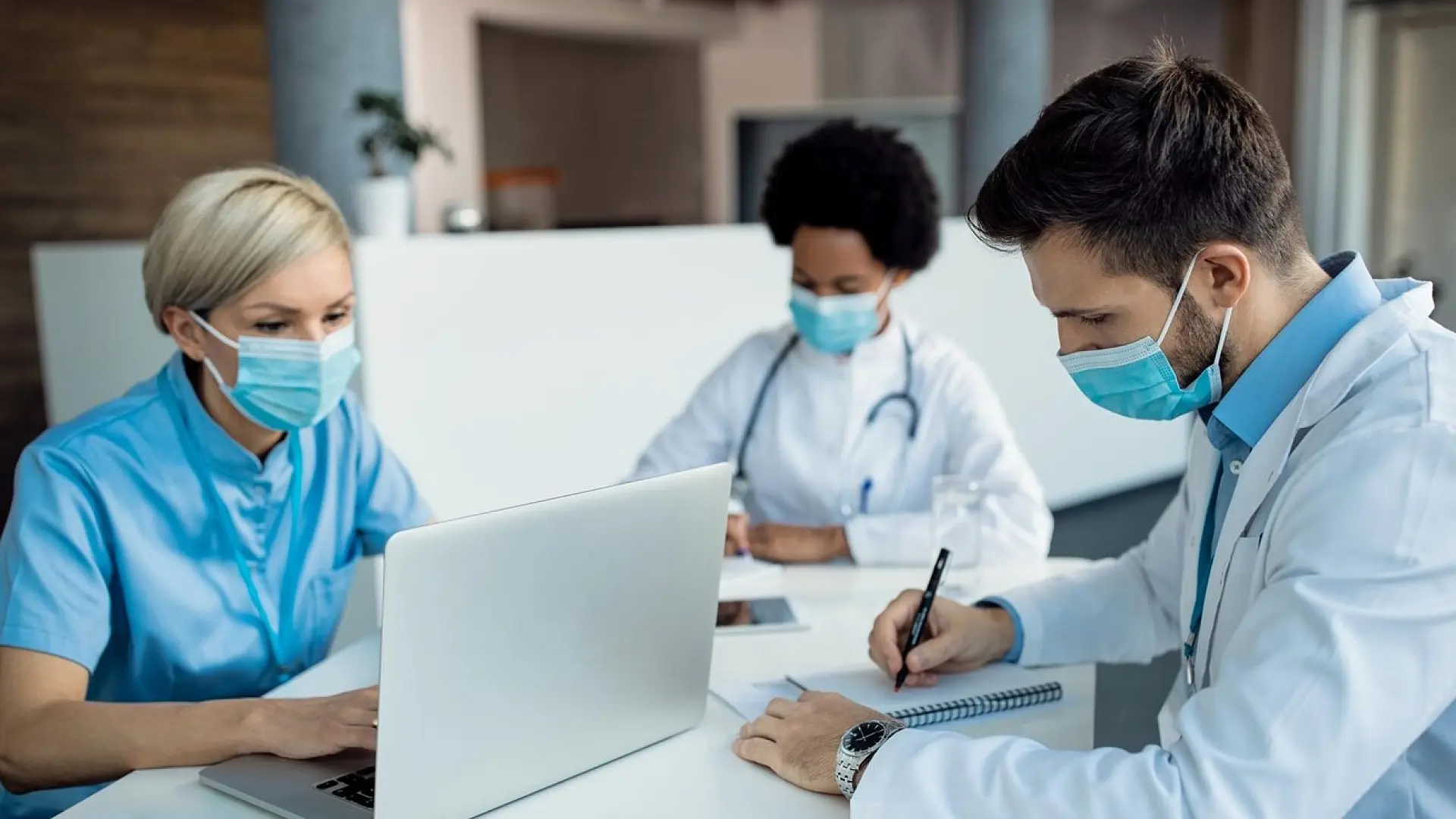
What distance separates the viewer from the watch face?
1251 millimetres

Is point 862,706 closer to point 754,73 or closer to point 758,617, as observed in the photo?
point 758,617

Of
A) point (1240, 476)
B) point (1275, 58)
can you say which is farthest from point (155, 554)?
point (1275, 58)

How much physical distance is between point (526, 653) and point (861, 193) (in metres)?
1.48

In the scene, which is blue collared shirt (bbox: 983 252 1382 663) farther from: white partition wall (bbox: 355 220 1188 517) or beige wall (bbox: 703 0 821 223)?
beige wall (bbox: 703 0 821 223)

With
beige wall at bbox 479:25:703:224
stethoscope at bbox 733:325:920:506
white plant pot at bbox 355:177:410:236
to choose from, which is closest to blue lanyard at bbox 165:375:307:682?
stethoscope at bbox 733:325:920:506

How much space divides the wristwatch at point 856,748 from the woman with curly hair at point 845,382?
1116 millimetres

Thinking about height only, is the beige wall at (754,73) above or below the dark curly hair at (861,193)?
above

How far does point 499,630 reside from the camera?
46.2 inches

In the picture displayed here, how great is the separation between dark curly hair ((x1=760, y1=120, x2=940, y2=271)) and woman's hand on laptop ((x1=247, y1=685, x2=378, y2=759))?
143 cm

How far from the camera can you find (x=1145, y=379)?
136cm

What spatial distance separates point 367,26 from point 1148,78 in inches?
125

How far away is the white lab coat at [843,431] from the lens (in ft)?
7.99

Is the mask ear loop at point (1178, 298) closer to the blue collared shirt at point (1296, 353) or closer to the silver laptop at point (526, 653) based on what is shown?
the blue collared shirt at point (1296, 353)

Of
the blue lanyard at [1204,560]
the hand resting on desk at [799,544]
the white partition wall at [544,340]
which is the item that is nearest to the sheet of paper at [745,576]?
the hand resting on desk at [799,544]
